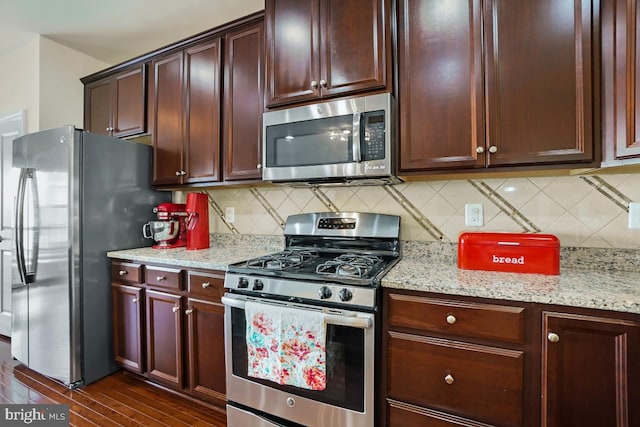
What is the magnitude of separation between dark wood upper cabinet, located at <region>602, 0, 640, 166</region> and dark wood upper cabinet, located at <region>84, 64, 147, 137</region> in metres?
2.83

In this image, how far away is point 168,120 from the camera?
2354 mm

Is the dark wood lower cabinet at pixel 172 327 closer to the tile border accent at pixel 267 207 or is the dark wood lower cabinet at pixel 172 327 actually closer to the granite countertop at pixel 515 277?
the granite countertop at pixel 515 277

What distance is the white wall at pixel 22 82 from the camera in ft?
8.55

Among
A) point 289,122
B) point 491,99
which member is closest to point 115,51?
point 289,122

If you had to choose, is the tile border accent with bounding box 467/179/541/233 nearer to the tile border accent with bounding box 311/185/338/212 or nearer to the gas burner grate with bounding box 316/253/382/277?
the gas burner grate with bounding box 316/253/382/277

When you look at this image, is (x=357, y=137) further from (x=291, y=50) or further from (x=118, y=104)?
(x=118, y=104)

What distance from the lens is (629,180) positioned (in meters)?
1.43

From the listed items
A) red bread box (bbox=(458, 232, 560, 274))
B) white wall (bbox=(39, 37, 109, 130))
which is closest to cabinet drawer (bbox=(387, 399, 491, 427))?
red bread box (bbox=(458, 232, 560, 274))

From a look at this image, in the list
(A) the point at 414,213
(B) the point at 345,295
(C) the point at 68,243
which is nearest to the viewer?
(B) the point at 345,295

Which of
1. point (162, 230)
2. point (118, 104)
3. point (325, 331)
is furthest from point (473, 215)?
point (118, 104)

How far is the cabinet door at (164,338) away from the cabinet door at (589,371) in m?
1.83

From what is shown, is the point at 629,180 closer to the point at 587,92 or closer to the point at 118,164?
the point at 587,92

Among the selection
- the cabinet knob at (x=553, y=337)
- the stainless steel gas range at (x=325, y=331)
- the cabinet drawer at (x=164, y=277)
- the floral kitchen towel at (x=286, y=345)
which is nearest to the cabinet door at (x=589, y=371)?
the cabinet knob at (x=553, y=337)

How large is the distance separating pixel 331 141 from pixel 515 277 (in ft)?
3.51
